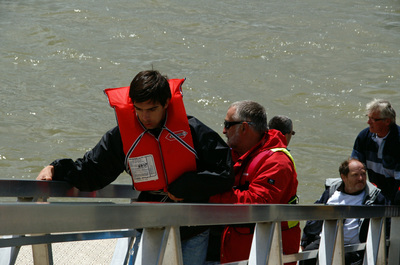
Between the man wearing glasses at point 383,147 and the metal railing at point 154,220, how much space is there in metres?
0.49

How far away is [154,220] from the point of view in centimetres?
185

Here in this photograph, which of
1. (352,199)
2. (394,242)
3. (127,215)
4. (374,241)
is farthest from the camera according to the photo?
(352,199)

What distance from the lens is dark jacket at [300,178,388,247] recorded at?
3.99 m

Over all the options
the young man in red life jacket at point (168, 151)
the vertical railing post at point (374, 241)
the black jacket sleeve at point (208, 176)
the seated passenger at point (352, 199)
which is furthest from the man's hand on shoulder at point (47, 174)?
the seated passenger at point (352, 199)

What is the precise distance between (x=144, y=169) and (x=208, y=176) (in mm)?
265

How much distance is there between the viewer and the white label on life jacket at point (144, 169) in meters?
2.43

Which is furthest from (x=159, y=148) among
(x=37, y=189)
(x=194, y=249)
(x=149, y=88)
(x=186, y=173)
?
(x=37, y=189)

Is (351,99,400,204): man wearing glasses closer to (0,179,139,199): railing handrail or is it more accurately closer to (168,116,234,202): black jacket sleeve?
(168,116,234,202): black jacket sleeve

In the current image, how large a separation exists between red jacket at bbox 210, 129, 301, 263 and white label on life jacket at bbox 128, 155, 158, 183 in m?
0.27

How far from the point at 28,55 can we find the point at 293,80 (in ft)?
20.0

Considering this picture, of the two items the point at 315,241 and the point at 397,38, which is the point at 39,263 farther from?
the point at 397,38

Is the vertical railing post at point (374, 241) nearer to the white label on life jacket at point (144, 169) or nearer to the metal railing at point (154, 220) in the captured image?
the metal railing at point (154, 220)

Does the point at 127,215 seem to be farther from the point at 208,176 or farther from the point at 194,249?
the point at 194,249

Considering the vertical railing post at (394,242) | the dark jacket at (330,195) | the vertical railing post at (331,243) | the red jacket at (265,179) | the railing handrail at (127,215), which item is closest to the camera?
the railing handrail at (127,215)
